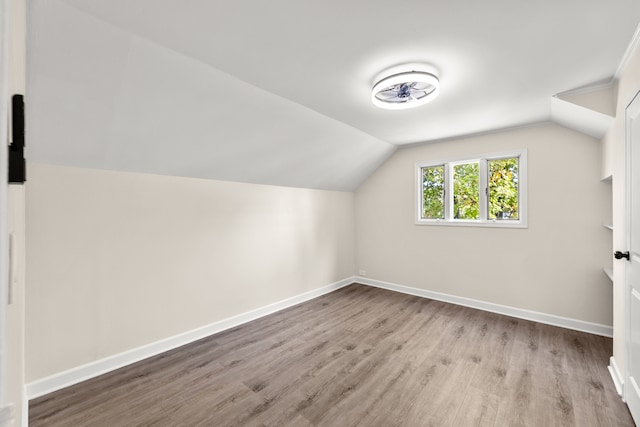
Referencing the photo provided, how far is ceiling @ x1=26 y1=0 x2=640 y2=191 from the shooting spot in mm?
1444

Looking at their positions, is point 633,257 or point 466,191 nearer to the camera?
point 633,257

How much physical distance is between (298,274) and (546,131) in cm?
353

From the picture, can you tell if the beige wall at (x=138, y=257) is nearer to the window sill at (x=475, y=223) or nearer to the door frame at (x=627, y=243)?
the window sill at (x=475, y=223)

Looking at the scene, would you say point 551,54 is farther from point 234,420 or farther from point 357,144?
point 234,420

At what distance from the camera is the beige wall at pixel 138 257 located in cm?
209

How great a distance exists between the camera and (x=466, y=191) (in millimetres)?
3908

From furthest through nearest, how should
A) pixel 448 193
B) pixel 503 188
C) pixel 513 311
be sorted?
pixel 448 193
pixel 503 188
pixel 513 311

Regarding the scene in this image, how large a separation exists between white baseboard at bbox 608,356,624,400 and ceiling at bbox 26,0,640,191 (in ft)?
7.35

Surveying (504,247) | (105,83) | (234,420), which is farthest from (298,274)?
(105,83)

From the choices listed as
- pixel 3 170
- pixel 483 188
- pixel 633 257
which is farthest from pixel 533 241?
pixel 3 170

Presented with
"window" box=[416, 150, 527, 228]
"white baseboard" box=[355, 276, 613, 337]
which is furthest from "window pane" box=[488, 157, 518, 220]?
"white baseboard" box=[355, 276, 613, 337]

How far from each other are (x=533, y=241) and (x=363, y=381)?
263cm

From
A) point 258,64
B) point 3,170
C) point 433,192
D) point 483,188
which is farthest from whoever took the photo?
point 433,192

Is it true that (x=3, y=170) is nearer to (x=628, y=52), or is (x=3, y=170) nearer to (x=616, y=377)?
(x=628, y=52)
